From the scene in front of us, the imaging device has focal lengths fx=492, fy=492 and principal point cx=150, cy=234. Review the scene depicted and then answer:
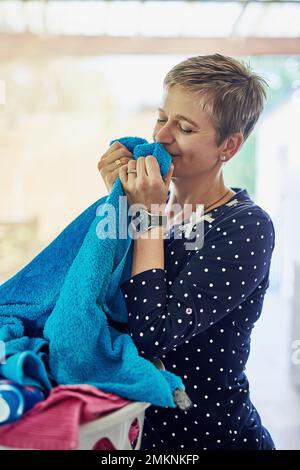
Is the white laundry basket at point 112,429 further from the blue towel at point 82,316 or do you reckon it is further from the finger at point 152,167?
the finger at point 152,167

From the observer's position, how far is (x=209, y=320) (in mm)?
641

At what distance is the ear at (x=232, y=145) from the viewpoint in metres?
0.76

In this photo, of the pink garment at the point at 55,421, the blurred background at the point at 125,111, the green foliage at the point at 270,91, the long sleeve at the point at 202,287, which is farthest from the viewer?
the green foliage at the point at 270,91

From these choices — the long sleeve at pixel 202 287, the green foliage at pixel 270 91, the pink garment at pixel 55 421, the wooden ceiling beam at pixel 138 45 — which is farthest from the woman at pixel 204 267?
the wooden ceiling beam at pixel 138 45

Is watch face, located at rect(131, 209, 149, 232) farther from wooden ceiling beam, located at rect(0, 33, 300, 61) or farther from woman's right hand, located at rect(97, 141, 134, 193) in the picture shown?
wooden ceiling beam, located at rect(0, 33, 300, 61)

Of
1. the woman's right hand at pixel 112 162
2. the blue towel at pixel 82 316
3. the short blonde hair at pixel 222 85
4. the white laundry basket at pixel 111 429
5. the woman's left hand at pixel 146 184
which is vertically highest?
the short blonde hair at pixel 222 85

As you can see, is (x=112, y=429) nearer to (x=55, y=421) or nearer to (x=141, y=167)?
(x=55, y=421)

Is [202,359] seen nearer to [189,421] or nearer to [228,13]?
[189,421]

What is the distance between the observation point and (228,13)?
1583 mm

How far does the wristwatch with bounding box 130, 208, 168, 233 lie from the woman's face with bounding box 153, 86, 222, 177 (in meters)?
0.11

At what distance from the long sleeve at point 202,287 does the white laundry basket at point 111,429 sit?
99mm

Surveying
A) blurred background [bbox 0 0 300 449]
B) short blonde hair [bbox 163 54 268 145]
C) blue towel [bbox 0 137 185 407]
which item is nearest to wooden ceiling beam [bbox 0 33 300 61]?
blurred background [bbox 0 0 300 449]

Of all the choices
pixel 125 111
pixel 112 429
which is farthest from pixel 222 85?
pixel 125 111

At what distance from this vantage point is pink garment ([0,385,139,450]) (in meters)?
0.48
